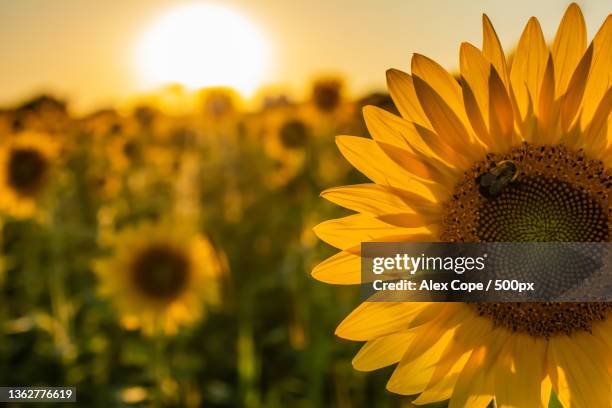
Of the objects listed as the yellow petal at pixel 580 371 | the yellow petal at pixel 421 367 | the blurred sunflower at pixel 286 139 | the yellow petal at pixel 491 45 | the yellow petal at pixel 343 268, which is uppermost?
the blurred sunflower at pixel 286 139

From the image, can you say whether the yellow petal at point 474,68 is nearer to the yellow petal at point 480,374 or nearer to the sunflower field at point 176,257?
the yellow petal at point 480,374

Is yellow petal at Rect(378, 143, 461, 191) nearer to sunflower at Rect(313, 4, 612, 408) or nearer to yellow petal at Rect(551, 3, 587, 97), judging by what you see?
sunflower at Rect(313, 4, 612, 408)

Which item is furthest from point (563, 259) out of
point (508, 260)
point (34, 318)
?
point (34, 318)

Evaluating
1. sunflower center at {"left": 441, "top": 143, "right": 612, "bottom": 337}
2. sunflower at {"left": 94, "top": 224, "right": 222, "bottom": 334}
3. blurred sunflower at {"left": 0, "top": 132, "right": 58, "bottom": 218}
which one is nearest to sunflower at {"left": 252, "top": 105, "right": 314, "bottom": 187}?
sunflower at {"left": 94, "top": 224, "right": 222, "bottom": 334}

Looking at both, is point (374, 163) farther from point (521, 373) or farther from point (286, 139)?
point (286, 139)

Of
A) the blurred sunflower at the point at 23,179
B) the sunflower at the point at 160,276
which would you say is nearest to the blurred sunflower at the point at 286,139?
the sunflower at the point at 160,276

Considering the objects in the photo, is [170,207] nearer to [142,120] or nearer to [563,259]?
[142,120]

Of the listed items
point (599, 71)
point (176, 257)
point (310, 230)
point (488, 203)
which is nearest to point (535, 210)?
point (488, 203)
